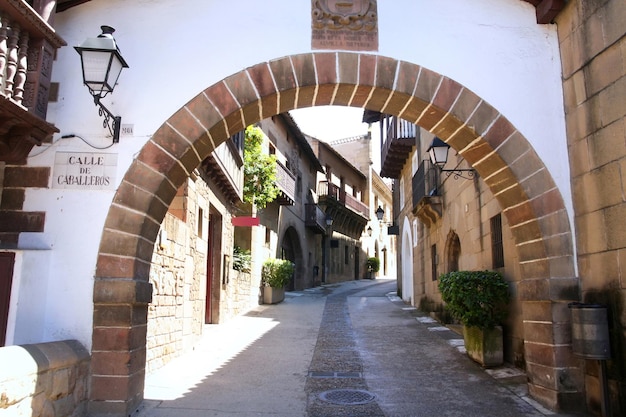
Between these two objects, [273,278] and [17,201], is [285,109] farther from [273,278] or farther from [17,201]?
[273,278]

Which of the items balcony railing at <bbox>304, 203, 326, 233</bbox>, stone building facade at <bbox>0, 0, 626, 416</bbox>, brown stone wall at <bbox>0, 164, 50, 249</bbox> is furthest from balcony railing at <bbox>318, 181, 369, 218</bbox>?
brown stone wall at <bbox>0, 164, 50, 249</bbox>

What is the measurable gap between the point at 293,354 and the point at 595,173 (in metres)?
4.59

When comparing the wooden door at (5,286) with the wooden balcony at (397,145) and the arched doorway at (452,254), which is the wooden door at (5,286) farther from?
the wooden balcony at (397,145)

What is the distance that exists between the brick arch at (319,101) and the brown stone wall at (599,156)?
0.89ft

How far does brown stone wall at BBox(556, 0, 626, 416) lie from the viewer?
167 inches

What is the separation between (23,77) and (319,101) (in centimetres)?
265

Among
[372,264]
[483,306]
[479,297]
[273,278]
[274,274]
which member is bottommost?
[483,306]

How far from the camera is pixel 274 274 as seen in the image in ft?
46.8

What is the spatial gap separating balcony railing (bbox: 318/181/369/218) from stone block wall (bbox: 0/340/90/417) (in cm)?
2132

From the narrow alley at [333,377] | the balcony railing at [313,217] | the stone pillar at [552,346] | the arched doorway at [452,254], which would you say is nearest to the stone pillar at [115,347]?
the narrow alley at [333,377]

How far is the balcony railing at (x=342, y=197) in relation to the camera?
25.5 m

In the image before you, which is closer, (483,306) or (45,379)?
(45,379)

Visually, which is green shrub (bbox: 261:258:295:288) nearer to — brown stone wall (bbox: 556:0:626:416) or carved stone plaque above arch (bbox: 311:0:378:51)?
carved stone plaque above arch (bbox: 311:0:378:51)

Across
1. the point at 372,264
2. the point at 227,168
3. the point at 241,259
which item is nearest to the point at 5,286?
the point at 227,168
